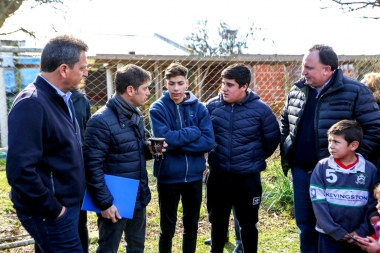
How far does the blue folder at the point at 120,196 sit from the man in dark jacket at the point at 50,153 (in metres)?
0.46

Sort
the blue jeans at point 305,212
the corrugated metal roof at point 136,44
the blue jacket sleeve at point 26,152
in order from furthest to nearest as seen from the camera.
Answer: the corrugated metal roof at point 136,44 < the blue jeans at point 305,212 < the blue jacket sleeve at point 26,152

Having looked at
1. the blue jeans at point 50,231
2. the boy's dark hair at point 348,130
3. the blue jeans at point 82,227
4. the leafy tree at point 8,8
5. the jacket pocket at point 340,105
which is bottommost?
the blue jeans at point 82,227

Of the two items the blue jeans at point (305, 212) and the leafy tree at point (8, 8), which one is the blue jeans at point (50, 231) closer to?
the blue jeans at point (305, 212)

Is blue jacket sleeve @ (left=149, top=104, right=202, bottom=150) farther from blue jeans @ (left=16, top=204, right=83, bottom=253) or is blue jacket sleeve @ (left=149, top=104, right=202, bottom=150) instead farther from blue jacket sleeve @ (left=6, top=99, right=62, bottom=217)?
blue jacket sleeve @ (left=6, top=99, right=62, bottom=217)

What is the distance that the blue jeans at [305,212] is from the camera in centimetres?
350

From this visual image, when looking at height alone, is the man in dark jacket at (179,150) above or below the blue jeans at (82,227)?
above

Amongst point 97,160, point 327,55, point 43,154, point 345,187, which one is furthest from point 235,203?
point 43,154

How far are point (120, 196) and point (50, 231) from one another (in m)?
0.76

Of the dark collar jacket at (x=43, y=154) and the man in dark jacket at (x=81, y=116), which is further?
the man in dark jacket at (x=81, y=116)

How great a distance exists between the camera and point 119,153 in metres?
3.13

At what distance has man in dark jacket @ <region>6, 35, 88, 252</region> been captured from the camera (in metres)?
2.22

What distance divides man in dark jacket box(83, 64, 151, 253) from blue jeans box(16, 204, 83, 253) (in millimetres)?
549

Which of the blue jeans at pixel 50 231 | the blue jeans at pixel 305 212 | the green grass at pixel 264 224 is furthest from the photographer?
the green grass at pixel 264 224

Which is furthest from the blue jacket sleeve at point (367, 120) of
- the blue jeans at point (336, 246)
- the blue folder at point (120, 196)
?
the blue folder at point (120, 196)
